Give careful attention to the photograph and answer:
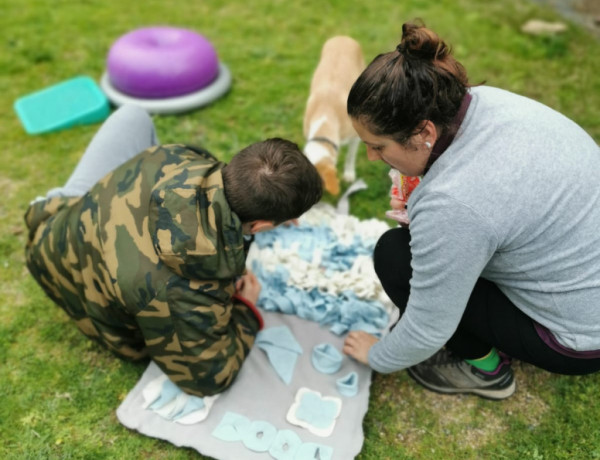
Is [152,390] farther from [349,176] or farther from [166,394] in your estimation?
[349,176]

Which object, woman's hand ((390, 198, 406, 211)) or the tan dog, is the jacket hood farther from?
the tan dog

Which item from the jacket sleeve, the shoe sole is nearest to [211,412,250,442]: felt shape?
the jacket sleeve

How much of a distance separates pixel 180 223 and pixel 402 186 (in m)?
1.02

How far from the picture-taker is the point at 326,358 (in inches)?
106

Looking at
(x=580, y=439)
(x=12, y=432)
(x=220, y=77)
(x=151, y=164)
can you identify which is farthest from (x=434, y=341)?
(x=220, y=77)

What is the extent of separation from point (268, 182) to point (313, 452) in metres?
1.21

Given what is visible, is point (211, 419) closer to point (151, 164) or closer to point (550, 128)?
point (151, 164)

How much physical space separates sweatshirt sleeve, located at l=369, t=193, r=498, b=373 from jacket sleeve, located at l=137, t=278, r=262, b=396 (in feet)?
2.53

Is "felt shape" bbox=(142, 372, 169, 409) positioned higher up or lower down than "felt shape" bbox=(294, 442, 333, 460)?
lower down

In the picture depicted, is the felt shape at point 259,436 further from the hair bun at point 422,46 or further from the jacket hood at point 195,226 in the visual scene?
the hair bun at point 422,46

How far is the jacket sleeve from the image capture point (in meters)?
2.15

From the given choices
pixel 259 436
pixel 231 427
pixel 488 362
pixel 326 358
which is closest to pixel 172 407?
pixel 231 427

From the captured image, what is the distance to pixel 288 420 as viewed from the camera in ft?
8.14

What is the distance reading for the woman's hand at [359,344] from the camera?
261 cm
